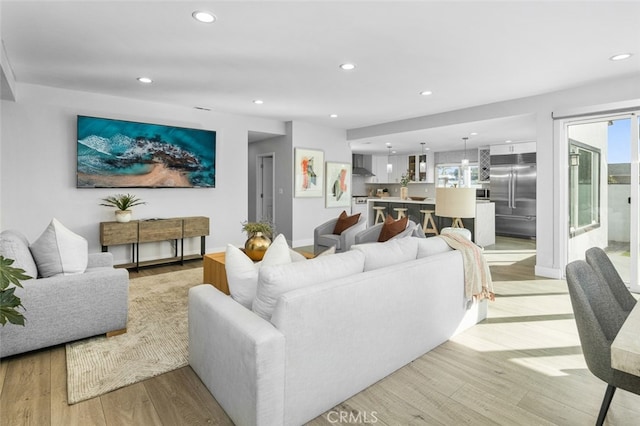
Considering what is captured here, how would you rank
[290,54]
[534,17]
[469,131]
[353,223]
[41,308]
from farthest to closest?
[469,131]
[353,223]
[290,54]
[534,17]
[41,308]

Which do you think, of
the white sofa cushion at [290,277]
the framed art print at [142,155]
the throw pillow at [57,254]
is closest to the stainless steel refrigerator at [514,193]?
the framed art print at [142,155]

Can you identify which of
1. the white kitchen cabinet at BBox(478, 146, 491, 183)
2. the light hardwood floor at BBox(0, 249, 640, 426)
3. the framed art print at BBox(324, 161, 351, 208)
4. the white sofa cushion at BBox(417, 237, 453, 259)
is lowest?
the light hardwood floor at BBox(0, 249, 640, 426)

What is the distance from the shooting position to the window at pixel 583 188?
4.40 m

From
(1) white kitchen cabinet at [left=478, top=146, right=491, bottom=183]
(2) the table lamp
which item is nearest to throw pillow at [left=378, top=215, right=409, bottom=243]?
(2) the table lamp

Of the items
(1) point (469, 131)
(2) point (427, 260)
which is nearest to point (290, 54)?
(2) point (427, 260)

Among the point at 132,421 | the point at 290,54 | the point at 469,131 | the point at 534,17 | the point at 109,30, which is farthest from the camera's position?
the point at 469,131

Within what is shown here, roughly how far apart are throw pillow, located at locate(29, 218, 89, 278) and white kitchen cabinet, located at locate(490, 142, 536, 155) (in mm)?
8504

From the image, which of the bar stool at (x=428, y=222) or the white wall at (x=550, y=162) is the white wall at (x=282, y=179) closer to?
the bar stool at (x=428, y=222)

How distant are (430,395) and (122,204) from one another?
4.57 metres

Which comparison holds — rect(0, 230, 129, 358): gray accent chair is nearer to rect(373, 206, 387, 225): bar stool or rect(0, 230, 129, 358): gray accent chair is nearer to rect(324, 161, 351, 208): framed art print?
rect(324, 161, 351, 208): framed art print

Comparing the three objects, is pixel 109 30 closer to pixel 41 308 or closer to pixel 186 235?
pixel 41 308

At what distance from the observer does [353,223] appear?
16.8ft

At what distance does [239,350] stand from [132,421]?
0.73m

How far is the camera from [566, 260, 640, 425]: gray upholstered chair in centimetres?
142
